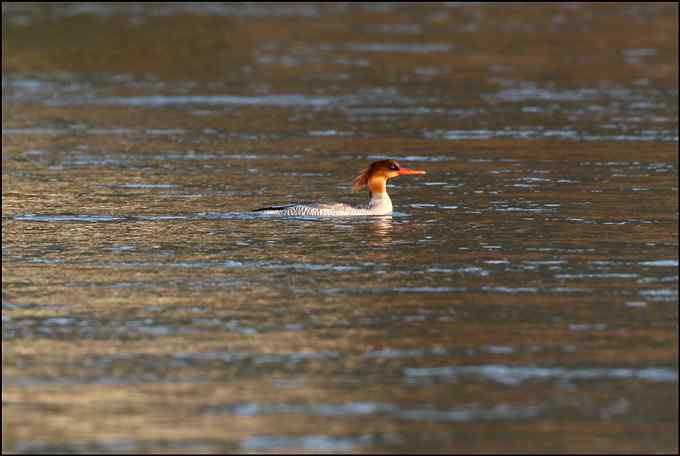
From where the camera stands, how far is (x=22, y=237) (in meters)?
15.9

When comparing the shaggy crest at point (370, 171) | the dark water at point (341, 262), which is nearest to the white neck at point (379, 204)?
the shaggy crest at point (370, 171)

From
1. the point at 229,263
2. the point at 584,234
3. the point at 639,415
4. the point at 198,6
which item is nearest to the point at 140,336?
the point at 229,263

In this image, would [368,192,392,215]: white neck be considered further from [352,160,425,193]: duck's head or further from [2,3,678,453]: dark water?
[2,3,678,453]: dark water

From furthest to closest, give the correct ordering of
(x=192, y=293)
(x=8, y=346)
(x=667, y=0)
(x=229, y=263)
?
1. (x=667, y=0)
2. (x=229, y=263)
3. (x=192, y=293)
4. (x=8, y=346)

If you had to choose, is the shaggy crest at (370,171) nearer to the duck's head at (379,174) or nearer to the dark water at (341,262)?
the duck's head at (379,174)

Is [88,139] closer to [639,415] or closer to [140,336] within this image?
[140,336]

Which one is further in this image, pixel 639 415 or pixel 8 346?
pixel 8 346

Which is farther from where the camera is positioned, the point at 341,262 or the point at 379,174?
the point at 379,174

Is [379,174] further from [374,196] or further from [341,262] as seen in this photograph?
[341,262]

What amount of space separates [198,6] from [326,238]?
34.3 meters

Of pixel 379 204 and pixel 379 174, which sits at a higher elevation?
pixel 379 174

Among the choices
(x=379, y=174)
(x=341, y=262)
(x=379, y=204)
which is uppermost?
(x=379, y=174)

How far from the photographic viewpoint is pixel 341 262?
1444 centimetres

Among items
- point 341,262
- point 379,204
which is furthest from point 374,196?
point 341,262
